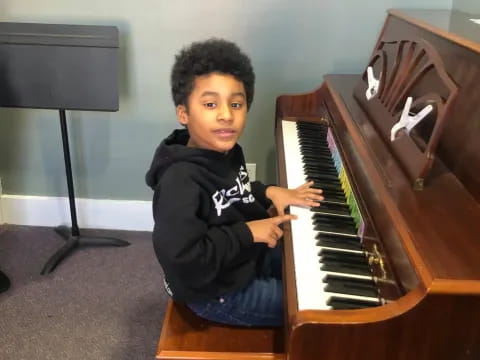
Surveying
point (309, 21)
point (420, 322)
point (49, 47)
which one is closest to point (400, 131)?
point (420, 322)

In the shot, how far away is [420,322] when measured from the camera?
2.57ft

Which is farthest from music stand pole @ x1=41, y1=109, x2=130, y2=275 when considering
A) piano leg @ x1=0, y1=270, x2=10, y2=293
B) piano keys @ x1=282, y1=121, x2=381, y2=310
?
piano keys @ x1=282, y1=121, x2=381, y2=310

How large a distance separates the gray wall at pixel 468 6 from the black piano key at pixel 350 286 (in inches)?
49.2

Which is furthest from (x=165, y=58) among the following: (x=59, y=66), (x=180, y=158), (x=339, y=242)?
(x=339, y=242)

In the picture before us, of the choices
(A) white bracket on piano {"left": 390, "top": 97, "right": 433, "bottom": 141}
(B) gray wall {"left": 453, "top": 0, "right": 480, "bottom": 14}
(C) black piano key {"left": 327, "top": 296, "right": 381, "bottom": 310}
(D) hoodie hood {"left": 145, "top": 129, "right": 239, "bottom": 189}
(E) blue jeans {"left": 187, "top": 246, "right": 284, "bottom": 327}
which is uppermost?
(B) gray wall {"left": 453, "top": 0, "right": 480, "bottom": 14}

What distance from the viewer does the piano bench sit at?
3.76 ft

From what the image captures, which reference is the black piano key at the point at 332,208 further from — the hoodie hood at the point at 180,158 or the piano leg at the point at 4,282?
the piano leg at the point at 4,282

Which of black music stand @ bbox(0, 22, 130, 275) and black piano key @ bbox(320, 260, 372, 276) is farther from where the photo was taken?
black music stand @ bbox(0, 22, 130, 275)

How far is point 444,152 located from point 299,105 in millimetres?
859

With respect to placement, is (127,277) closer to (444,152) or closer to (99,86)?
(99,86)

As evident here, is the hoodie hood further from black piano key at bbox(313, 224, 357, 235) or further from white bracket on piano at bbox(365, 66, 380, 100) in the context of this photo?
white bracket on piano at bbox(365, 66, 380, 100)

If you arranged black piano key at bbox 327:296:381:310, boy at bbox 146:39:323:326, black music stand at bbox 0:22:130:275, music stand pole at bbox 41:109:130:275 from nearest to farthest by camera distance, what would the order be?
black piano key at bbox 327:296:381:310 < boy at bbox 146:39:323:326 < black music stand at bbox 0:22:130:275 < music stand pole at bbox 41:109:130:275

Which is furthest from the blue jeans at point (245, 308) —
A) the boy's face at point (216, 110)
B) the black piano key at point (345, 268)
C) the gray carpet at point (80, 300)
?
the gray carpet at point (80, 300)

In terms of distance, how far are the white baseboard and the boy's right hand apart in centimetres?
137
